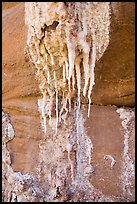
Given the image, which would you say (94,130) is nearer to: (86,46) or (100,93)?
(100,93)

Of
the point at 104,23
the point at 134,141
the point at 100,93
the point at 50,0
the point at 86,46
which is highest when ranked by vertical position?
the point at 50,0

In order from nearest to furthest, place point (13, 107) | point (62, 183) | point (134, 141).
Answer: point (134, 141) → point (62, 183) → point (13, 107)

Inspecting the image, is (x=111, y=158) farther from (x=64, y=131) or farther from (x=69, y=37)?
(x=69, y=37)

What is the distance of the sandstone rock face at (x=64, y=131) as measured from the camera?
2143mm

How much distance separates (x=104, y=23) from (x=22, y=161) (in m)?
1.21

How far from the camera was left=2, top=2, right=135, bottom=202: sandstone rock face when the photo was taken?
7.03ft

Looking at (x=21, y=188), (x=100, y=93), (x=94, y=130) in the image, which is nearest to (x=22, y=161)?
(x=21, y=188)

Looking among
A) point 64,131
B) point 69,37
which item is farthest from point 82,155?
point 69,37

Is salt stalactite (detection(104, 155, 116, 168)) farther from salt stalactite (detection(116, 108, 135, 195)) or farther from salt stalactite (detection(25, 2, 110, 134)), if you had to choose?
salt stalactite (detection(25, 2, 110, 134))

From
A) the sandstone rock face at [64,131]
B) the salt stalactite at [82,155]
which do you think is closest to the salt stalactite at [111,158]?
the sandstone rock face at [64,131]

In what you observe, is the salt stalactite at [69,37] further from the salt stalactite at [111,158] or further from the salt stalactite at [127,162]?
the salt stalactite at [111,158]

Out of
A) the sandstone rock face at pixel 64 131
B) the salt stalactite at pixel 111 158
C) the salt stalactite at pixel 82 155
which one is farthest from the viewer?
the salt stalactite at pixel 82 155

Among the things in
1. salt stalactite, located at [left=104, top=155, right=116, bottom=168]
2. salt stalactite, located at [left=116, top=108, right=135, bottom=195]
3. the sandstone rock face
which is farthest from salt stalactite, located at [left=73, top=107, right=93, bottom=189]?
salt stalactite, located at [left=116, top=108, right=135, bottom=195]

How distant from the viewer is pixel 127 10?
5.96 feet
